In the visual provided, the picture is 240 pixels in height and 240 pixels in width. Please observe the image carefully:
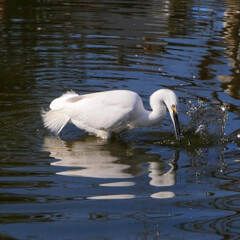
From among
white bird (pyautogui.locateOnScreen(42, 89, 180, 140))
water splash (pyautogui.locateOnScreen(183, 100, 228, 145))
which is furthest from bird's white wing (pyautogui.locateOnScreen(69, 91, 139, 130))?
water splash (pyautogui.locateOnScreen(183, 100, 228, 145))

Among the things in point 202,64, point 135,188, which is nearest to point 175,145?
point 135,188

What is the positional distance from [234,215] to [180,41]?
828cm

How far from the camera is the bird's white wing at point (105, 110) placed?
736 cm

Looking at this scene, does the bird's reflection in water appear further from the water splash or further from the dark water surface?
the water splash

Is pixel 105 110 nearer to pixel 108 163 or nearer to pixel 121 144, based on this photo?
pixel 121 144

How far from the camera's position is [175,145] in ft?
24.4

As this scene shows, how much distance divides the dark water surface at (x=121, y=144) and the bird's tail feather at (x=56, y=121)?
17cm

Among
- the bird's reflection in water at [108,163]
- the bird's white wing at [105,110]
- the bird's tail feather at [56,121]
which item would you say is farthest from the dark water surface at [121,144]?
the bird's white wing at [105,110]

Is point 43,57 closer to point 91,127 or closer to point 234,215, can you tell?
point 91,127

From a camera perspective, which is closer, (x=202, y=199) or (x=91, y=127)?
(x=202, y=199)

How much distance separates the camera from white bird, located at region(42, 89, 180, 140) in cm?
736

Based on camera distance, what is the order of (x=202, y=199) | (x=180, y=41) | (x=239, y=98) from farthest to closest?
(x=180, y=41), (x=239, y=98), (x=202, y=199)

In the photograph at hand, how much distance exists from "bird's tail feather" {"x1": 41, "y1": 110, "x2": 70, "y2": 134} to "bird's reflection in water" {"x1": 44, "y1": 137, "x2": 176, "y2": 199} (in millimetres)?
141

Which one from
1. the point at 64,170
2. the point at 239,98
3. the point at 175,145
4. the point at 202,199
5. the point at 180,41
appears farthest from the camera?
the point at 180,41
